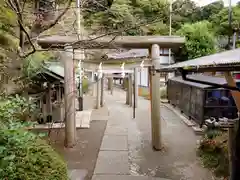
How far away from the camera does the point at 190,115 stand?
9180mm

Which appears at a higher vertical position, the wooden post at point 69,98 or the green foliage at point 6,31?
the green foliage at point 6,31

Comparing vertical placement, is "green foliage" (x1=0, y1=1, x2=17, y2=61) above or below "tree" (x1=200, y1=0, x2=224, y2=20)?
below

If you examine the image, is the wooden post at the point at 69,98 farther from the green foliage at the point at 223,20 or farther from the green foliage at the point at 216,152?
the green foliage at the point at 223,20

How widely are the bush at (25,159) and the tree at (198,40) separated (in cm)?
1317

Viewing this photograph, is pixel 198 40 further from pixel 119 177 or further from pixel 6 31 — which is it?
pixel 6 31

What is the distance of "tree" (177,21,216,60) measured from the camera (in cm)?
1439

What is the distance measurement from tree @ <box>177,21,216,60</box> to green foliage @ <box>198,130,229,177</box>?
914cm

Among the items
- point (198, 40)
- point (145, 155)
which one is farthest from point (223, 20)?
Answer: point (145, 155)

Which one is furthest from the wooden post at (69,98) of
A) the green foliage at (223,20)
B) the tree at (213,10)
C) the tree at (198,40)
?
the tree at (213,10)

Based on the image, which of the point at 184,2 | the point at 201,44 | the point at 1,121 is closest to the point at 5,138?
the point at 1,121

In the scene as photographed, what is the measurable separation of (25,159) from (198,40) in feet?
45.8

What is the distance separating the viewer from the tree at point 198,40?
1439 cm

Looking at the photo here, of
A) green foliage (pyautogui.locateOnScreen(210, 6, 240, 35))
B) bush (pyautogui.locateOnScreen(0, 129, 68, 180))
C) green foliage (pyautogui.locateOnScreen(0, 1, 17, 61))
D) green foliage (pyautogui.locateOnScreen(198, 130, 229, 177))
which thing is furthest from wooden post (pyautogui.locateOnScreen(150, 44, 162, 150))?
green foliage (pyautogui.locateOnScreen(210, 6, 240, 35))

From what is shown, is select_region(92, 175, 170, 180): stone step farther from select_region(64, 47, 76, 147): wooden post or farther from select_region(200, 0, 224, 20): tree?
select_region(200, 0, 224, 20): tree
